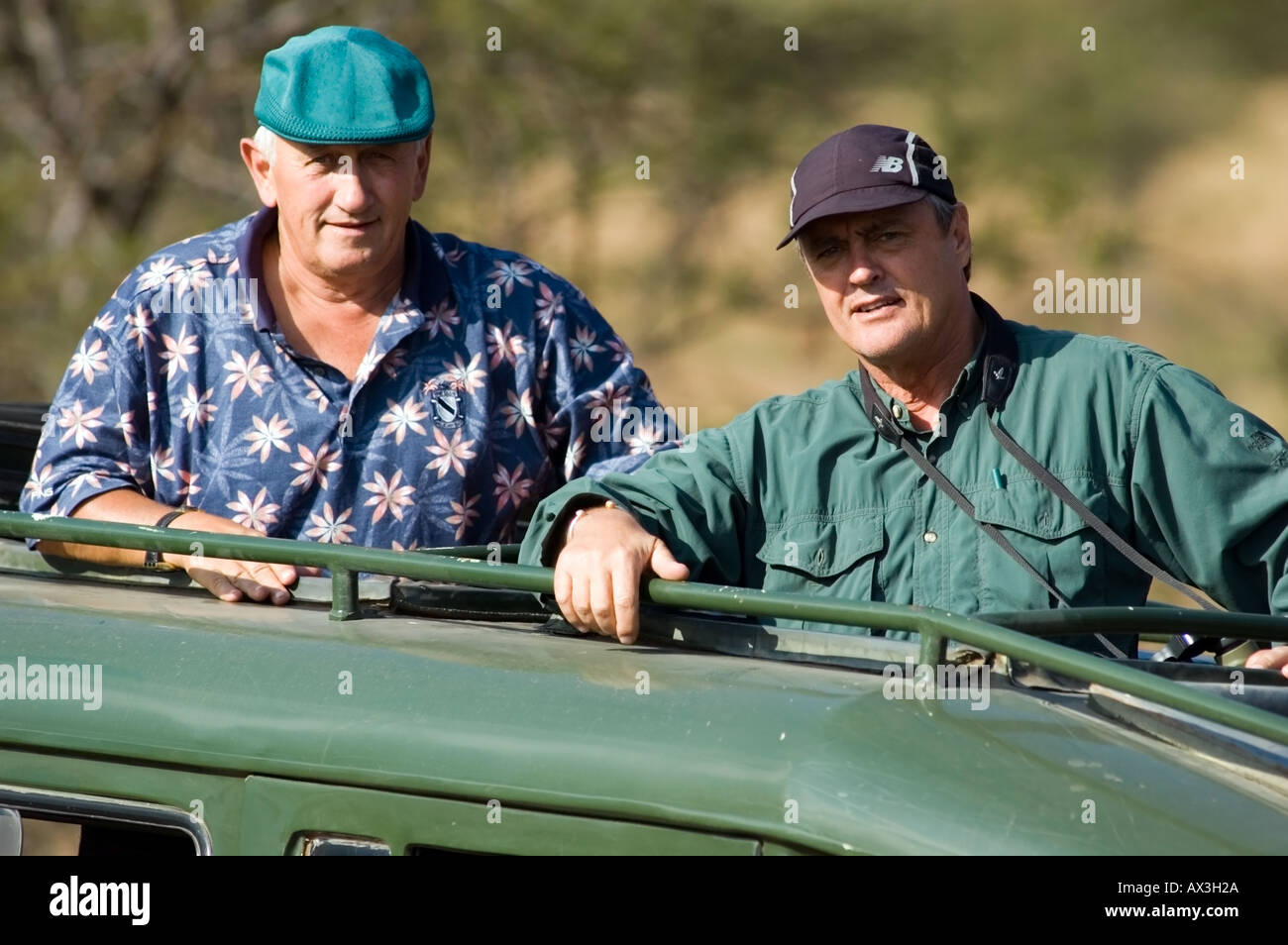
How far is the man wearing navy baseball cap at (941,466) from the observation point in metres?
2.81

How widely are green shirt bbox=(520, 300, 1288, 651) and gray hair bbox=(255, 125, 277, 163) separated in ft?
2.91

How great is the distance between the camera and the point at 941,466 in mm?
2961

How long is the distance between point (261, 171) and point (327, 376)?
412 mm

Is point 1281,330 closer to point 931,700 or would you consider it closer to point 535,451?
point 535,451

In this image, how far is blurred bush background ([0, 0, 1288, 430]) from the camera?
10.4m

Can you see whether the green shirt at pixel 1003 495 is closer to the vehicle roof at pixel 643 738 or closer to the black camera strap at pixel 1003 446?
the black camera strap at pixel 1003 446

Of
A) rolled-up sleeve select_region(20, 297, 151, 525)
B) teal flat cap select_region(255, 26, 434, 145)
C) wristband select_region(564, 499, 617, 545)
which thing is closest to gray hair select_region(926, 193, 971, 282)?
wristband select_region(564, 499, 617, 545)

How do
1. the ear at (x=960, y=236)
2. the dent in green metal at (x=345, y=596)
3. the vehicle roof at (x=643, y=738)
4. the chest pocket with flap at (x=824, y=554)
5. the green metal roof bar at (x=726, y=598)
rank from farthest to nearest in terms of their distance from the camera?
the ear at (x=960, y=236) → the chest pocket with flap at (x=824, y=554) → the dent in green metal at (x=345, y=596) → the green metal roof bar at (x=726, y=598) → the vehicle roof at (x=643, y=738)

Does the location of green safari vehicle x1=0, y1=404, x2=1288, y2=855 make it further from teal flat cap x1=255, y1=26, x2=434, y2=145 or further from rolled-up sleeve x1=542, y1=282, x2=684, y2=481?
teal flat cap x1=255, y1=26, x2=434, y2=145

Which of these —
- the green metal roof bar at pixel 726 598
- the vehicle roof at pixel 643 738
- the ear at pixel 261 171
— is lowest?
the vehicle roof at pixel 643 738

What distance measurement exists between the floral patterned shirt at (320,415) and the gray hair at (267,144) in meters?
0.13

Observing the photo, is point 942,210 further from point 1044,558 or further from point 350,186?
point 350,186

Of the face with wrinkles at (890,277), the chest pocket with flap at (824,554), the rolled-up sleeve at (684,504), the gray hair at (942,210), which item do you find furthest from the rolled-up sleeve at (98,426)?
the gray hair at (942,210)
